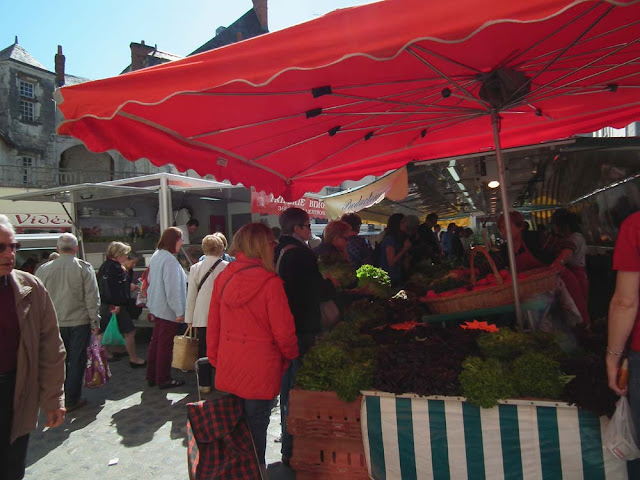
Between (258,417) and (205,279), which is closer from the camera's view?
(258,417)

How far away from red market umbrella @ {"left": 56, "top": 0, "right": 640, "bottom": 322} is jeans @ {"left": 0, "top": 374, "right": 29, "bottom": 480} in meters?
1.45

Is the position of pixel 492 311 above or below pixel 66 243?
below

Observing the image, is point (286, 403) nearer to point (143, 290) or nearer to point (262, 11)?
point (143, 290)

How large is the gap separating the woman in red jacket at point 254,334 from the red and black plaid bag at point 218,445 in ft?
0.37

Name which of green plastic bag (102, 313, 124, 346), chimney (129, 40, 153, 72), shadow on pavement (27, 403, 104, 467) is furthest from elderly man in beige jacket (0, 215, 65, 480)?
chimney (129, 40, 153, 72)

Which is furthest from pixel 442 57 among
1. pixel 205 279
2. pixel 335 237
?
pixel 205 279

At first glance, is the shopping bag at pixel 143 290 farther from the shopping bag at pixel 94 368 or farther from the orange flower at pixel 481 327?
the orange flower at pixel 481 327

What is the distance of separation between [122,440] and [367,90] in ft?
12.9

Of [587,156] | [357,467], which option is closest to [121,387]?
[357,467]

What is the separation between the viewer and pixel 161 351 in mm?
5262

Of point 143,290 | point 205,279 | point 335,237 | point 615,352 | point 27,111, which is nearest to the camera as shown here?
point 615,352

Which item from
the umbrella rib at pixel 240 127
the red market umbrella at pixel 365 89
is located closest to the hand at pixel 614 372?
the red market umbrella at pixel 365 89

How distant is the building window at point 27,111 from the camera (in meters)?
30.2

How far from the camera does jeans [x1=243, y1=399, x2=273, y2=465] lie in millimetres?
2613
